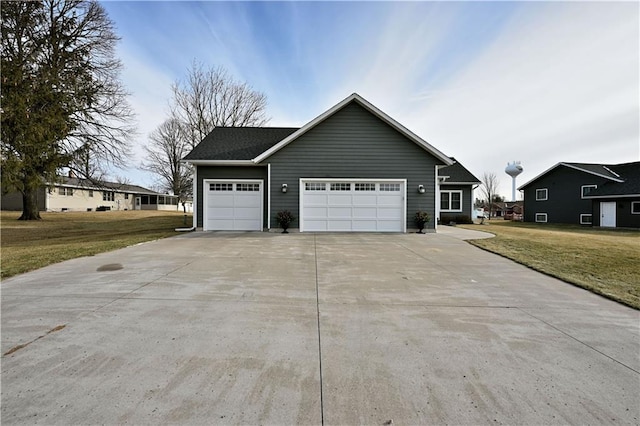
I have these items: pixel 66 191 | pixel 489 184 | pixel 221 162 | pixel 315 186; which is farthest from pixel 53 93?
pixel 489 184

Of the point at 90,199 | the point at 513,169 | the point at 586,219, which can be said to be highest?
the point at 513,169

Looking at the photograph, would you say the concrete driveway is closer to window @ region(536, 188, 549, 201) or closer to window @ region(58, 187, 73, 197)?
window @ region(536, 188, 549, 201)

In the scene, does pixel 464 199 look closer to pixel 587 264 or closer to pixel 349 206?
pixel 349 206

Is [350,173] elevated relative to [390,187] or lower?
elevated

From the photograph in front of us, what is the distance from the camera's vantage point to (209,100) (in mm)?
27141

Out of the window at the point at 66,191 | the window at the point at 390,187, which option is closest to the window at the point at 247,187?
the window at the point at 390,187

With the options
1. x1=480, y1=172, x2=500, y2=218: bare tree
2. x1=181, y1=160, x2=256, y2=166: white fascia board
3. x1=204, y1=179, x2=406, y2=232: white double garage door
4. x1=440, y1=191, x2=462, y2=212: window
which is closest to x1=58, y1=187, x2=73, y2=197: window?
x1=181, y1=160, x2=256, y2=166: white fascia board

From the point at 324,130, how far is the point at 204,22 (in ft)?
20.1

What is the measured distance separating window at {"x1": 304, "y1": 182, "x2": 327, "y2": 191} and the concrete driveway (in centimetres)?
747

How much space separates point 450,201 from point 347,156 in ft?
41.2

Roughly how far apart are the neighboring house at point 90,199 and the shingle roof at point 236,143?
17.4 metres

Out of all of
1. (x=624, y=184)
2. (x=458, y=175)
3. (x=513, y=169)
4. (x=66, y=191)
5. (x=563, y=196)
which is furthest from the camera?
(x=513, y=169)

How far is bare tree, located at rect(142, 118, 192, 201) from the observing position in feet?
102

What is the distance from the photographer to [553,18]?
8781 millimetres
